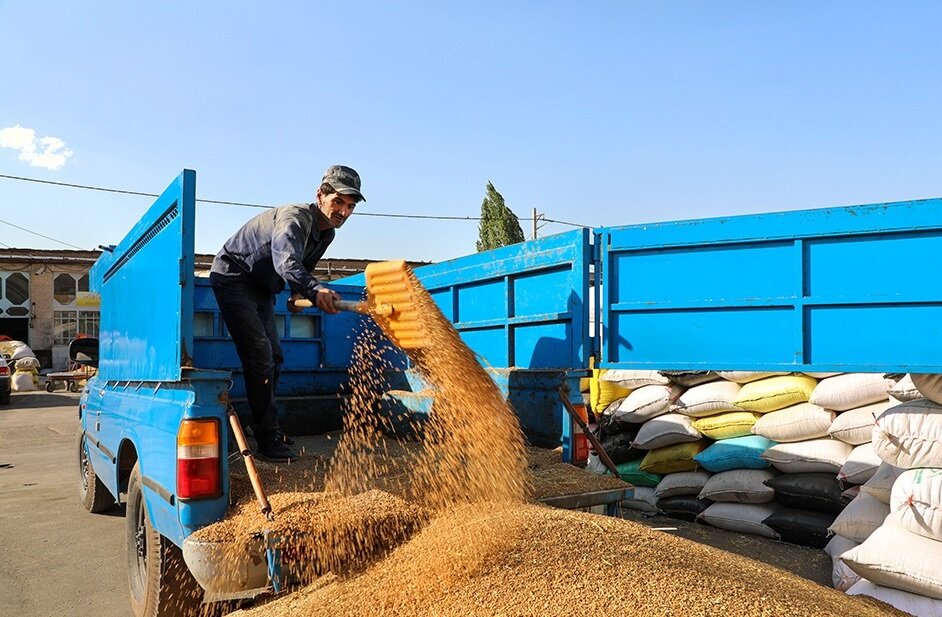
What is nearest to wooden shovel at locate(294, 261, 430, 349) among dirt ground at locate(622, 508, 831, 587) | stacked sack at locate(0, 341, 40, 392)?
dirt ground at locate(622, 508, 831, 587)

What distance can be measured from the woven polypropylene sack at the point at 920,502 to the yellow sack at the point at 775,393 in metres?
1.36

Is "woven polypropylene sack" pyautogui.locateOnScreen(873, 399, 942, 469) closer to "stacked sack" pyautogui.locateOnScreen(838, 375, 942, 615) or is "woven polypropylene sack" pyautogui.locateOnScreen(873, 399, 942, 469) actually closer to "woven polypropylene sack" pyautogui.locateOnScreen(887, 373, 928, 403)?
"stacked sack" pyautogui.locateOnScreen(838, 375, 942, 615)

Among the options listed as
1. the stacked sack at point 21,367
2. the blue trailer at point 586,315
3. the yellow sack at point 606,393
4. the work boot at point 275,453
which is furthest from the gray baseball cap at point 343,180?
the stacked sack at point 21,367

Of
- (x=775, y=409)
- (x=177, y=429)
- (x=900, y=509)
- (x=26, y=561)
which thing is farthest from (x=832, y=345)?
(x=26, y=561)

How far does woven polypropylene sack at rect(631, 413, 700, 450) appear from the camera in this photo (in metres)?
5.50

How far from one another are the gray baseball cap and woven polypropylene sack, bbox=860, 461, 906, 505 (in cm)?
355

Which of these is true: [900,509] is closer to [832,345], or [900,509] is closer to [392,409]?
[832,345]

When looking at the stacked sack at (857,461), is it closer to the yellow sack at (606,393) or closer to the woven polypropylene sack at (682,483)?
the woven polypropylene sack at (682,483)

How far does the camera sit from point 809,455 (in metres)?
4.93

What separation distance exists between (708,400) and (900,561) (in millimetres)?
2017

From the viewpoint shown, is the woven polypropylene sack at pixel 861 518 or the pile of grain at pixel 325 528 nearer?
the pile of grain at pixel 325 528

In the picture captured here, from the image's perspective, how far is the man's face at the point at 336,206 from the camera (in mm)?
3729

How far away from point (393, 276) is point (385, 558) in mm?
1275

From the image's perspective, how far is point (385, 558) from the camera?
264 cm
